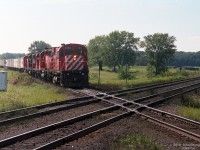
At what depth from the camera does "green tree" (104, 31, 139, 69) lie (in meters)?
108

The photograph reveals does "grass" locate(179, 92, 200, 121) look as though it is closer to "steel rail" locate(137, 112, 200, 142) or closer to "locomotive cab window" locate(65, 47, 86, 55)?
"steel rail" locate(137, 112, 200, 142)

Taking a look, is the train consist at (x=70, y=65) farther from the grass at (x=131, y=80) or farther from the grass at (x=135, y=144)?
the grass at (x=135, y=144)

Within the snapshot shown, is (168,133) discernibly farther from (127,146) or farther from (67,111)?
(67,111)

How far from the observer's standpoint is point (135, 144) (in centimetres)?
762

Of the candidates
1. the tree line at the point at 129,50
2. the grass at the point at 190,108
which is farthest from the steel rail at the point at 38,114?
the tree line at the point at 129,50

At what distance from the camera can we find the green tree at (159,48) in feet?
305

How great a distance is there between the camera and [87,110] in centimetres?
1347

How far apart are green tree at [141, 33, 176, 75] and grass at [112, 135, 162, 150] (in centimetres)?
8439

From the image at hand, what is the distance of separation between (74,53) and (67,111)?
11987 mm

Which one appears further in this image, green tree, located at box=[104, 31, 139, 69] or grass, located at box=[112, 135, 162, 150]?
green tree, located at box=[104, 31, 139, 69]

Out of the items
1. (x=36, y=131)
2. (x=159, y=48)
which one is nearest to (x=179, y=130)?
(x=36, y=131)

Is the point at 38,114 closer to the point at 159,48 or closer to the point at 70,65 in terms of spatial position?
the point at 70,65

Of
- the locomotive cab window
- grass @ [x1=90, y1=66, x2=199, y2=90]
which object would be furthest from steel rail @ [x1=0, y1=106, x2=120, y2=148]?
the locomotive cab window

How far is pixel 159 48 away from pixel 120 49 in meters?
18.2
